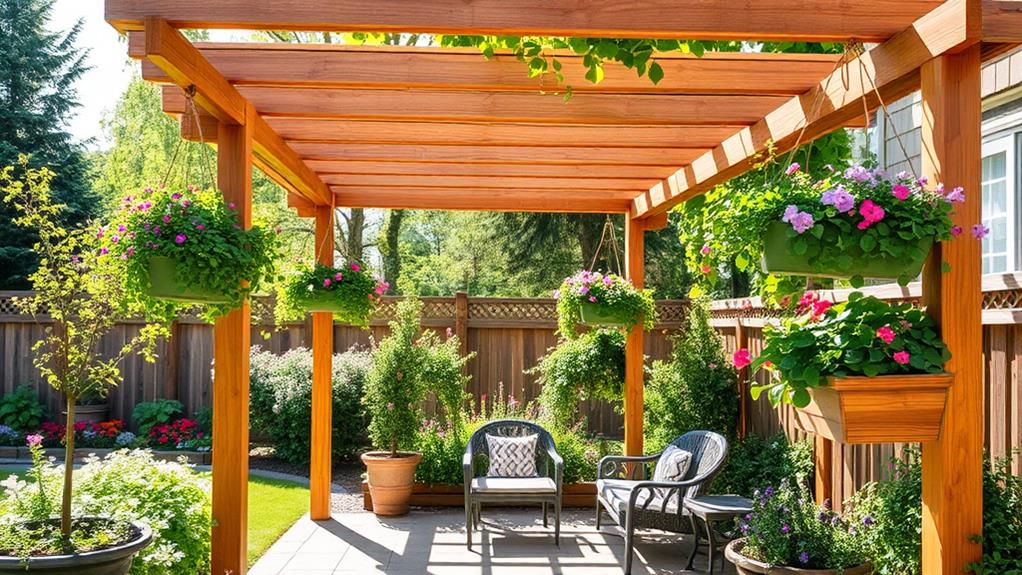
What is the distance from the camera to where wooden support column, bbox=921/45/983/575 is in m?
2.50

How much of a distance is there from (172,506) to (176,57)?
6.65 feet

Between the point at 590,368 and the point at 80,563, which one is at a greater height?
the point at 590,368

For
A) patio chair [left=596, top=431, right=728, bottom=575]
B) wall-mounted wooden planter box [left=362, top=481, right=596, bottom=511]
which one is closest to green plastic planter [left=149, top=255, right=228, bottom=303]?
patio chair [left=596, top=431, right=728, bottom=575]

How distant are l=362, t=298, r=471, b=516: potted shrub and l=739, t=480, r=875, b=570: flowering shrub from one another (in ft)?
12.5

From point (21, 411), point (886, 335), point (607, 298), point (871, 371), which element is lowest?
point (21, 411)

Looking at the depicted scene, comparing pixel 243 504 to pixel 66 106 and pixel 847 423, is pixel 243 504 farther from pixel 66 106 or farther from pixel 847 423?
pixel 66 106

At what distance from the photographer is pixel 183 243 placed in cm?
299

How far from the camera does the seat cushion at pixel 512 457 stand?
6.83 meters

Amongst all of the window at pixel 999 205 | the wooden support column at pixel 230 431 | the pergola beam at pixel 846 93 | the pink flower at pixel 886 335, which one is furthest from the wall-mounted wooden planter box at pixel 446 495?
the pink flower at pixel 886 335

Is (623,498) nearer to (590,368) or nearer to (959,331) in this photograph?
(590,368)

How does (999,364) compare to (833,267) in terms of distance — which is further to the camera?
(999,364)

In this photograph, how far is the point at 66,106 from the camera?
14828mm

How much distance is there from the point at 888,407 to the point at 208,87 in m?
2.75

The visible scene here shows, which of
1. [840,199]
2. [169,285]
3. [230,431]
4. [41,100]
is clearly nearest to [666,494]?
[230,431]
